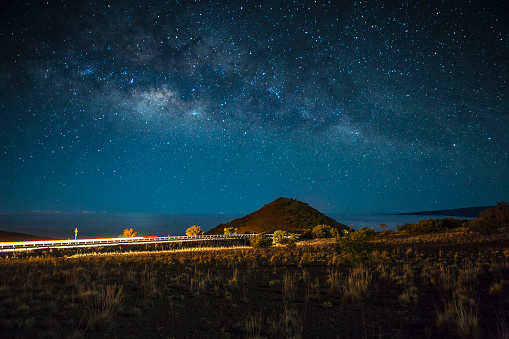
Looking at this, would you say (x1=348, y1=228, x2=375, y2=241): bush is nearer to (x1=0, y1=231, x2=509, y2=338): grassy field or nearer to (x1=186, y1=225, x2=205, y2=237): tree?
(x1=0, y1=231, x2=509, y2=338): grassy field

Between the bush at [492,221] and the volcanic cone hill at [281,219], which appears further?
the volcanic cone hill at [281,219]

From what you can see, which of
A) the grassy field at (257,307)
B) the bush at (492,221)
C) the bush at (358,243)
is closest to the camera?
the grassy field at (257,307)

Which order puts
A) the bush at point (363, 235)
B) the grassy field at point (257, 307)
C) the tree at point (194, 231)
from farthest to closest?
the tree at point (194, 231) → the bush at point (363, 235) → the grassy field at point (257, 307)

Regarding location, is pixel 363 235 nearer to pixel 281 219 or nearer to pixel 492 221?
pixel 492 221

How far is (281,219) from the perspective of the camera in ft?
286

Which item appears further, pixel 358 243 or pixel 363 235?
pixel 363 235

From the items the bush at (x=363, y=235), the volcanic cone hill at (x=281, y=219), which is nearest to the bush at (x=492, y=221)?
the bush at (x=363, y=235)

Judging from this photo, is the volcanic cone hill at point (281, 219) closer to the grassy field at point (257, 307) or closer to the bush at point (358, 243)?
the bush at point (358, 243)

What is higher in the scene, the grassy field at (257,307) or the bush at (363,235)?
the bush at (363,235)

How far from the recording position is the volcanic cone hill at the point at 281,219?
79.8 metres

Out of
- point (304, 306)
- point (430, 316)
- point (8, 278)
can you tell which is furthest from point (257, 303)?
point (8, 278)

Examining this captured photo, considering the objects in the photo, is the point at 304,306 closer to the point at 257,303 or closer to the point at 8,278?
the point at 257,303

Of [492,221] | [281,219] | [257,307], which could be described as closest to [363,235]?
[257,307]

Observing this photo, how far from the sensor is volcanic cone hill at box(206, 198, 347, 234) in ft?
262
